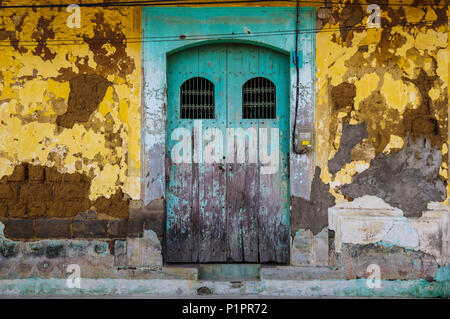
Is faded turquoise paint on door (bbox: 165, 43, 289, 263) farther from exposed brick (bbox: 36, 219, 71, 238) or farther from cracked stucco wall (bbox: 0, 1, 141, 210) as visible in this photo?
exposed brick (bbox: 36, 219, 71, 238)

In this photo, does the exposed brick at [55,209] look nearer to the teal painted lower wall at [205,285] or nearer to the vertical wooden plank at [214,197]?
the teal painted lower wall at [205,285]

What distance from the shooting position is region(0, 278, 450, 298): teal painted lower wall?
173 inches

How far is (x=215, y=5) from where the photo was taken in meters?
4.54

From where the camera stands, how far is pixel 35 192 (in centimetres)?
448

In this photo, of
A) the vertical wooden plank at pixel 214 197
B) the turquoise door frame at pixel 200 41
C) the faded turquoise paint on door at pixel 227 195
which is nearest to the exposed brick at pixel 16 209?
the turquoise door frame at pixel 200 41

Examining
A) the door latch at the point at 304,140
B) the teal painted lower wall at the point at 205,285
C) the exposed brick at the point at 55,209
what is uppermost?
the door latch at the point at 304,140

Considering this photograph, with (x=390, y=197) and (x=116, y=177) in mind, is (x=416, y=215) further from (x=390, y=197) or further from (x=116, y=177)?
(x=116, y=177)

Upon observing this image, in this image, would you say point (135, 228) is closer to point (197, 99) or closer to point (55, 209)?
point (55, 209)

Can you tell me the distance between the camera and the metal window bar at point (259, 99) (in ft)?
15.4

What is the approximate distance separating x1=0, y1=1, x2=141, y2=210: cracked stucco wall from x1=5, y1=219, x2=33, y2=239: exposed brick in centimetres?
53

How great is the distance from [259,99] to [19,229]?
2.92m

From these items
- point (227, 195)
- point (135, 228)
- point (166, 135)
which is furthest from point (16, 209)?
point (227, 195)

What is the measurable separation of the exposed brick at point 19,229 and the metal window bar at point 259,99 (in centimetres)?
259

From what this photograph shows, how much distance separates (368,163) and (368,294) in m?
1.36
